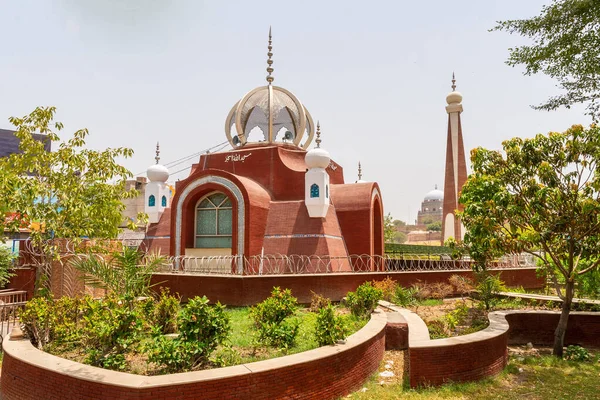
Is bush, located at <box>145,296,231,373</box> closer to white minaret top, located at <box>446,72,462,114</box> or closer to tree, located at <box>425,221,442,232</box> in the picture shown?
white minaret top, located at <box>446,72,462,114</box>

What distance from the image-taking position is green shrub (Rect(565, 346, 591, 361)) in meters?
9.44

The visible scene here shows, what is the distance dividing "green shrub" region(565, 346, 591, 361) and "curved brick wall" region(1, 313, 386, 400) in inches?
205

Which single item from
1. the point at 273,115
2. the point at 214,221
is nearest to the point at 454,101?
the point at 273,115

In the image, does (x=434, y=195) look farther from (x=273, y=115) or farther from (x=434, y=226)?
(x=273, y=115)

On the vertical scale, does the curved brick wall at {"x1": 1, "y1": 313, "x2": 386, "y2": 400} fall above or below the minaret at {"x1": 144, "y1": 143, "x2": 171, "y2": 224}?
below

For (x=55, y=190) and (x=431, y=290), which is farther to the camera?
(x=431, y=290)

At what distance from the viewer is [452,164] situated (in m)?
30.5

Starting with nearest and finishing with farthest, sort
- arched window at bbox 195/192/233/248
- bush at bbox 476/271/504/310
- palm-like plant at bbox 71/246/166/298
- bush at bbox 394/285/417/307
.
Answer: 1. palm-like plant at bbox 71/246/166/298
2. bush at bbox 394/285/417/307
3. bush at bbox 476/271/504/310
4. arched window at bbox 195/192/233/248

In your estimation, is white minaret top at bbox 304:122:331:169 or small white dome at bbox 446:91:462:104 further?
small white dome at bbox 446:91:462:104

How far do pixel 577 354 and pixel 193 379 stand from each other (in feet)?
26.5

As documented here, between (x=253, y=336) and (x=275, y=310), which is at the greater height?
(x=275, y=310)

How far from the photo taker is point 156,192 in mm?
20328

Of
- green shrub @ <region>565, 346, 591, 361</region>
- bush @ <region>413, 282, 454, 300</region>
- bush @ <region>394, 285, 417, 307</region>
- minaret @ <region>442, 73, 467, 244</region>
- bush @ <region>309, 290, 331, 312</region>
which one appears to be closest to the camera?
green shrub @ <region>565, 346, 591, 361</region>

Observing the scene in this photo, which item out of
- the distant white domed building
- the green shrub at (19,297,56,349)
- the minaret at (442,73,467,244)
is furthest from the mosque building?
the distant white domed building
